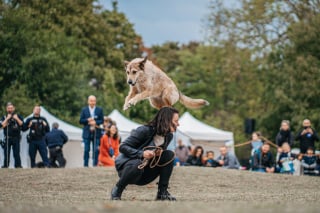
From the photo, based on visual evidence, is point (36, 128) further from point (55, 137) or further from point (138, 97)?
point (138, 97)

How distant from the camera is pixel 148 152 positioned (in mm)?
9398

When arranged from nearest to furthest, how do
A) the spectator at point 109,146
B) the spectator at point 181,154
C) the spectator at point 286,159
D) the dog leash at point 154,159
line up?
the dog leash at point 154,159
the spectator at point 109,146
the spectator at point 286,159
the spectator at point 181,154

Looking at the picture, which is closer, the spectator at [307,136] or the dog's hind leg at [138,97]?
the dog's hind leg at [138,97]

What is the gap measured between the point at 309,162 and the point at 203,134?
7.80 m

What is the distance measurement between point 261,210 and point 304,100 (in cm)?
3227

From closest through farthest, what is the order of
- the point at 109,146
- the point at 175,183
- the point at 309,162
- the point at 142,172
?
the point at 142,172, the point at 175,183, the point at 109,146, the point at 309,162

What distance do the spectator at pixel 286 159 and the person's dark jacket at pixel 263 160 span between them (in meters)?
0.31

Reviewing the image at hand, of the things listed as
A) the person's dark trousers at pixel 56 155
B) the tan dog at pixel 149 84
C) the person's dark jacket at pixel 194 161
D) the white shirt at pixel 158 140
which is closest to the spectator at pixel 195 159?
the person's dark jacket at pixel 194 161

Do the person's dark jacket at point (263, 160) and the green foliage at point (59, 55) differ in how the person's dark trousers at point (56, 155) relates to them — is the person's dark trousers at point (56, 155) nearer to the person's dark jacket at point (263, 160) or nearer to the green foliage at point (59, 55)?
the person's dark jacket at point (263, 160)

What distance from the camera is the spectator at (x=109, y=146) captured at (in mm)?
19141

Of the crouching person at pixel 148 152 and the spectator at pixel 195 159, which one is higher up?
the crouching person at pixel 148 152

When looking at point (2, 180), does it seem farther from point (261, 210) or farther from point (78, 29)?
point (78, 29)

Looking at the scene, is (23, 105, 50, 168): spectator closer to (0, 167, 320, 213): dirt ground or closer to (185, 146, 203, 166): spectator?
(0, 167, 320, 213): dirt ground

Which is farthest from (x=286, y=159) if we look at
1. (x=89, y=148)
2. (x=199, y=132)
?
(x=199, y=132)
